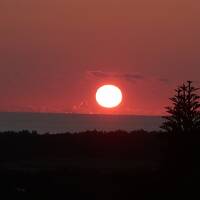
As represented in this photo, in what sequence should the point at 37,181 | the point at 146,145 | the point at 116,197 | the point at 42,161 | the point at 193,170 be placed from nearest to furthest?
the point at 193,170 → the point at 116,197 → the point at 37,181 → the point at 42,161 → the point at 146,145

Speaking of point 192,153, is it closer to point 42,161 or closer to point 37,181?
point 37,181

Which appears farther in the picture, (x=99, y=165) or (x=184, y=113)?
(x=99, y=165)

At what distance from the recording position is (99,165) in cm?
6119

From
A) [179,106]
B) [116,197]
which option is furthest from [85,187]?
[179,106]

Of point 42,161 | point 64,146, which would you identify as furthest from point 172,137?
point 64,146

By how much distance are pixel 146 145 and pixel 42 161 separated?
373 inches

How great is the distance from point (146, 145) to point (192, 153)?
112 feet

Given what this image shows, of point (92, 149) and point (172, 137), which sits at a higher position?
point (92, 149)

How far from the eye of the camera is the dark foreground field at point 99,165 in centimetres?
3566

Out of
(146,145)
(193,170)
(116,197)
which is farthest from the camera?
(146,145)

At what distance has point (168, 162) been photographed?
3603cm

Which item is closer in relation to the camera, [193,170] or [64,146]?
[193,170]

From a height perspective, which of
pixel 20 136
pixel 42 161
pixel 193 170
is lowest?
pixel 193 170

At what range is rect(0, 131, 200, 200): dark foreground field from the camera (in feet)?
117
